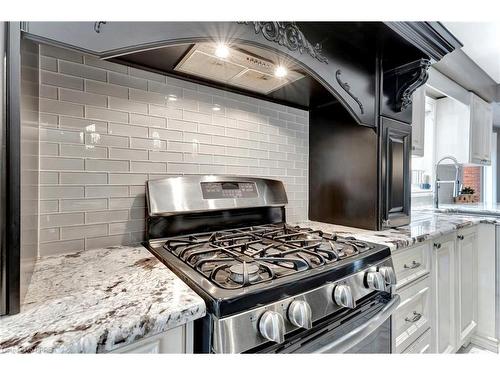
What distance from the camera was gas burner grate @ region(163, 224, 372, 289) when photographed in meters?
0.69

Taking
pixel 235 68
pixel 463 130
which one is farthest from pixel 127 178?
pixel 463 130

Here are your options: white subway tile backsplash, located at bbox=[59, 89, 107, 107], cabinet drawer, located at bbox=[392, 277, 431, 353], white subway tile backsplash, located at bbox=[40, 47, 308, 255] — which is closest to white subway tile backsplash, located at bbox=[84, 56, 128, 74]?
white subway tile backsplash, located at bbox=[40, 47, 308, 255]

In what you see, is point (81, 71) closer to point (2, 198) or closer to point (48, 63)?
point (48, 63)

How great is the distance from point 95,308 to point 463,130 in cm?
340

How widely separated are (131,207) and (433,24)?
176cm

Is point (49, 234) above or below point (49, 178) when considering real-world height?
below

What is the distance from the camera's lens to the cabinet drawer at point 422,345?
1.17 metres

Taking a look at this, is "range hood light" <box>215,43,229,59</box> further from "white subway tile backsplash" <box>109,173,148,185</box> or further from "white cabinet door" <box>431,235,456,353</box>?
"white cabinet door" <box>431,235,456,353</box>

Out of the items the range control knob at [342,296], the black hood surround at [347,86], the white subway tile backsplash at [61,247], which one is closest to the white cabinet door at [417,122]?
the black hood surround at [347,86]

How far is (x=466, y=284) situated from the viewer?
5.49ft

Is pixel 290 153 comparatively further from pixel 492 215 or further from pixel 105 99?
pixel 492 215

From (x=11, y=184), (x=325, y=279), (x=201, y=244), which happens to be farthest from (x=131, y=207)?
(x=325, y=279)

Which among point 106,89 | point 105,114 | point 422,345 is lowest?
point 422,345

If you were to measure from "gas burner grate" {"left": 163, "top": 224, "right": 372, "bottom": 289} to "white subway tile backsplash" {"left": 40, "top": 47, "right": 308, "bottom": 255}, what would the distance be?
29cm
